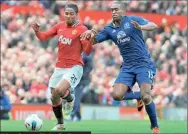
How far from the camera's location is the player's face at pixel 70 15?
1548 centimetres

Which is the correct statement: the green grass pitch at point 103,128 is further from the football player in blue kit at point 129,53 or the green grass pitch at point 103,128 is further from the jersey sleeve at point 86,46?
the jersey sleeve at point 86,46

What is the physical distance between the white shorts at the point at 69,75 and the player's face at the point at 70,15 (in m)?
1.00

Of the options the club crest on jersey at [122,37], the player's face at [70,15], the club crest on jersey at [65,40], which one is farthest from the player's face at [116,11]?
the club crest on jersey at [65,40]

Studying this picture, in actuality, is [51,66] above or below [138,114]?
above

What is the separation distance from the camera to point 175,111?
2781 centimetres

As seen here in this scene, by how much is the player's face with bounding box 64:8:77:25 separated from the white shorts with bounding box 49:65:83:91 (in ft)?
3.27

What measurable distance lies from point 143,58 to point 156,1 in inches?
808

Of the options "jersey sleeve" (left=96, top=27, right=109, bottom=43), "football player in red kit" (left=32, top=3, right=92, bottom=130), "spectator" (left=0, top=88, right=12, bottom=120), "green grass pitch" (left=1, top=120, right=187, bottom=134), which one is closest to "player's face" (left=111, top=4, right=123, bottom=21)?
"jersey sleeve" (left=96, top=27, right=109, bottom=43)

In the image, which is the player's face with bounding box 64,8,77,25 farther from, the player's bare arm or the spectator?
the spectator

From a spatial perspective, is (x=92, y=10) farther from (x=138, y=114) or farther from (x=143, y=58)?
(x=143, y=58)

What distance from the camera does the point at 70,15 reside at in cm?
1554

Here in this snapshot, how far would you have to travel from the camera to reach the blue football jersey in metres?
14.8

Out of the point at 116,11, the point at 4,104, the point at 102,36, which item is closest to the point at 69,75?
the point at 102,36

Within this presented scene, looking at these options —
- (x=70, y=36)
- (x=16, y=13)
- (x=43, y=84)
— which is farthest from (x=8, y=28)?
(x=70, y=36)
